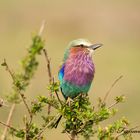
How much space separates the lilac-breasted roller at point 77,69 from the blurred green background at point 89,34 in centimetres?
674

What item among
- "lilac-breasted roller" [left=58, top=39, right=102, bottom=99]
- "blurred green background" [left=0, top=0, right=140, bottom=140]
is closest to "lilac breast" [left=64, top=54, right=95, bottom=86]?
"lilac-breasted roller" [left=58, top=39, right=102, bottom=99]

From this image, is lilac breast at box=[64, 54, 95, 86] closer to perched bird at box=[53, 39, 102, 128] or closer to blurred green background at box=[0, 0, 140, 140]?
perched bird at box=[53, 39, 102, 128]

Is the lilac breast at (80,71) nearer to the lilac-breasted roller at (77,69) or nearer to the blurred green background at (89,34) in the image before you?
the lilac-breasted roller at (77,69)

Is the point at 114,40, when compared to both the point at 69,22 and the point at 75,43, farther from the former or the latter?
the point at 75,43

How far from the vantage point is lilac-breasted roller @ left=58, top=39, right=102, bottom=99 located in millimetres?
4543

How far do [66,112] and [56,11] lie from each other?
1705cm

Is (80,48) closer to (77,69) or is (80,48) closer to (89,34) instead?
(77,69)

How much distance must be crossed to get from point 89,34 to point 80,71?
14.1 m

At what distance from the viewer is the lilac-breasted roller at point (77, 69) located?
179 inches

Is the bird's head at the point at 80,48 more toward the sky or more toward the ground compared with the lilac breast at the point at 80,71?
more toward the sky

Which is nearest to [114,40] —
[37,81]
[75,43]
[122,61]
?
[122,61]

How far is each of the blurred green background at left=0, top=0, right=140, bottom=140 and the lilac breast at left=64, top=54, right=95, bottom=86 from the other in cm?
680

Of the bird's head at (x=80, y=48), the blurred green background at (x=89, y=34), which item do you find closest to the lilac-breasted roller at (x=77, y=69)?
the bird's head at (x=80, y=48)

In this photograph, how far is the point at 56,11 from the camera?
20.8m
